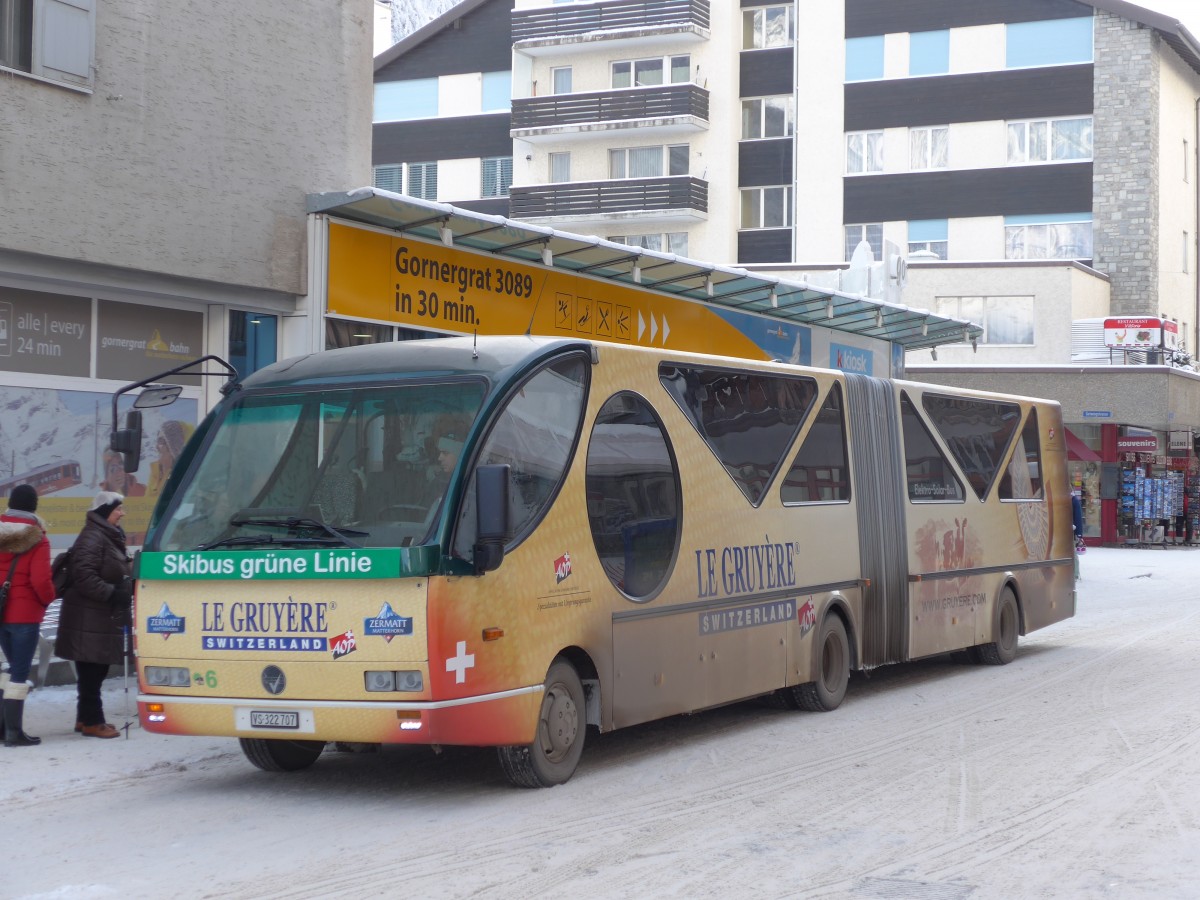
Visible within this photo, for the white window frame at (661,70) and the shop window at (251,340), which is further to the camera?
the white window frame at (661,70)

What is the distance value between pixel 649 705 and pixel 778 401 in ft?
10.8

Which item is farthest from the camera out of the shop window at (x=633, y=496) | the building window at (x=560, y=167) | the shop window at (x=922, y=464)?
the building window at (x=560, y=167)

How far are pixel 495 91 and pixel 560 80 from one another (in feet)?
8.38

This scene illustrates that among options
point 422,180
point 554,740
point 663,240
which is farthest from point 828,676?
point 422,180

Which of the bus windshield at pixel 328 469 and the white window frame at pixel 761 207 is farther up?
the white window frame at pixel 761 207

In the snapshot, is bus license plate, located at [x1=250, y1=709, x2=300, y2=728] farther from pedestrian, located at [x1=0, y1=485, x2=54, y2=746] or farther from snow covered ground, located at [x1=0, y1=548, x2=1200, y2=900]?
pedestrian, located at [x1=0, y1=485, x2=54, y2=746]

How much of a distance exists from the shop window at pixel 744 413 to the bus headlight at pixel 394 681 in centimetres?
318

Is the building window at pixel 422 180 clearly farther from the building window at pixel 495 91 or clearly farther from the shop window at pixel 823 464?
the shop window at pixel 823 464

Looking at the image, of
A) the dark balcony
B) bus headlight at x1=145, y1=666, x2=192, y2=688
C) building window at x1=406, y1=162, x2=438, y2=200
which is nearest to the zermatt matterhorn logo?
bus headlight at x1=145, y1=666, x2=192, y2=688

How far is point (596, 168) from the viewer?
52281 mm

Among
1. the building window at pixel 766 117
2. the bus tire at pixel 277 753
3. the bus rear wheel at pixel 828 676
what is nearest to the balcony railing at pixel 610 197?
the building window at pixel 766 117

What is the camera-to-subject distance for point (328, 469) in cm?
920

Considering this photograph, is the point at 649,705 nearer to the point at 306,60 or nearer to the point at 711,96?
the point at 306,60

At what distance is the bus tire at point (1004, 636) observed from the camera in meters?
16.7
